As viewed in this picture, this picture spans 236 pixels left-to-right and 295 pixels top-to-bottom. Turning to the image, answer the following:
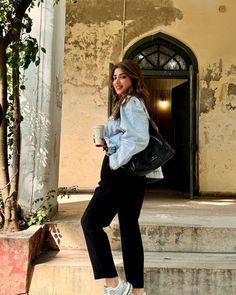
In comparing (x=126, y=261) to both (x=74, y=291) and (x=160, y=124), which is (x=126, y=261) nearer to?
(x=74, y=291)

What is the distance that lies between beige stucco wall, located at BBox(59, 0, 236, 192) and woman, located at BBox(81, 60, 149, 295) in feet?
11.8

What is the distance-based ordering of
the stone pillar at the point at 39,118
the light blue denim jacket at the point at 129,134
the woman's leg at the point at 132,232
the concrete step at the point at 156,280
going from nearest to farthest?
1. the light blue denim jacket at the point at 129,134
2. the woman's leg at the point at 132,232
3. the concrete step at the point at 156,280
4. the stone pillar at the point at 39,118

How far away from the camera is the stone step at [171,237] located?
270cm

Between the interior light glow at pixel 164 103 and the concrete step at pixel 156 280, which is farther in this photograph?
Answer: the interior light glow at pixel 164 103

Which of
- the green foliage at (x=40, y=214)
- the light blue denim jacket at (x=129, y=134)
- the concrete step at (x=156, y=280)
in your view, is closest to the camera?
the light blue denim jacket at (x=129, y=134)

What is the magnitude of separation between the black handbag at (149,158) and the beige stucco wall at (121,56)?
3.73 metres

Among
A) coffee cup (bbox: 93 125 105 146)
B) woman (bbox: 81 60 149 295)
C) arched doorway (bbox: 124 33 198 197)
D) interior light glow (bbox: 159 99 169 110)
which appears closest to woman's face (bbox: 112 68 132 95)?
woman (bbox: 81 60 149 295)

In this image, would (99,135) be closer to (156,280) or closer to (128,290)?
(128,290)

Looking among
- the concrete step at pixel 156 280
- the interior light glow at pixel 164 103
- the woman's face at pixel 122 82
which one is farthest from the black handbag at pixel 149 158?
the interior light glow at pixel 164 103

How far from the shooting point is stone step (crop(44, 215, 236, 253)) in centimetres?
270

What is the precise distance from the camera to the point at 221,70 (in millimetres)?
5715

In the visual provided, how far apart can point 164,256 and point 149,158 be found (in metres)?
1.12

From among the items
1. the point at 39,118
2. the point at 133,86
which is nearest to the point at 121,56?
the point at 39,118

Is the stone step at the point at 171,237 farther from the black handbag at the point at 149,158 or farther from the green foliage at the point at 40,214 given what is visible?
the black handbag at the point at 149,158
